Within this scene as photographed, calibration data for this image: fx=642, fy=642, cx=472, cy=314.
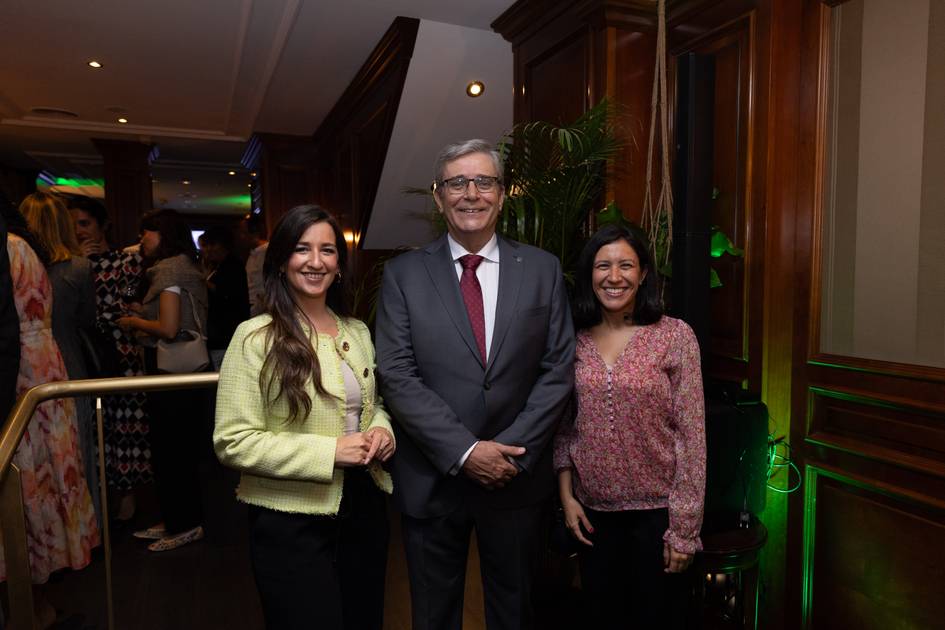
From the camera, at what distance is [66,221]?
2645 millimetres

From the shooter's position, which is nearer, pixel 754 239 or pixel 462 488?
pixel 462 488

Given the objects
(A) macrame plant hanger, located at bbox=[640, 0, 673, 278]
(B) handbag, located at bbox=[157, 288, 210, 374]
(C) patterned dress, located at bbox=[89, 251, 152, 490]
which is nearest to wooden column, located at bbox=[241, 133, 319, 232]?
(C) patterned dress, located at bbox=[89, 251, 152, 490]

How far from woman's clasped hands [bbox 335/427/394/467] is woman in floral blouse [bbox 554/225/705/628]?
0.55 meters

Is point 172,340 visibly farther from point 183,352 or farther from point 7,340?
point 7,340

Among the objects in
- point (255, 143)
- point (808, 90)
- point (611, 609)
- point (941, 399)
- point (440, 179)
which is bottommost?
point (611, 609)

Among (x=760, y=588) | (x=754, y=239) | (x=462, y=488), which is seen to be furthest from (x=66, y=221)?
(x=760, y=588)

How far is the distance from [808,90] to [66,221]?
2.91 m

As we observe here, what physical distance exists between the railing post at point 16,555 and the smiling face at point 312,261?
750mm

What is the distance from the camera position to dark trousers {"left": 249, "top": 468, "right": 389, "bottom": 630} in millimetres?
1442

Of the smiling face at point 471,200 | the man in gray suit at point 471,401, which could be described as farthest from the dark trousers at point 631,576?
the smiling face at point 471,200

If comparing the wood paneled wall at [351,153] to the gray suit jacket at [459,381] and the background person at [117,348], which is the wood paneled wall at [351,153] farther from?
the gray suit jacket at [459,381]

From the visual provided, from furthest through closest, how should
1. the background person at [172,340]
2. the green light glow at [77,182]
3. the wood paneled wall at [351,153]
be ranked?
→ the green light glow at [77,182]
the wood paneled wall at [351,153]
the background person at [172,340]

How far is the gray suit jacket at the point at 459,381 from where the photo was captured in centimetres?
158

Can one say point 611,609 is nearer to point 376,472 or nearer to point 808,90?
point 376,472
